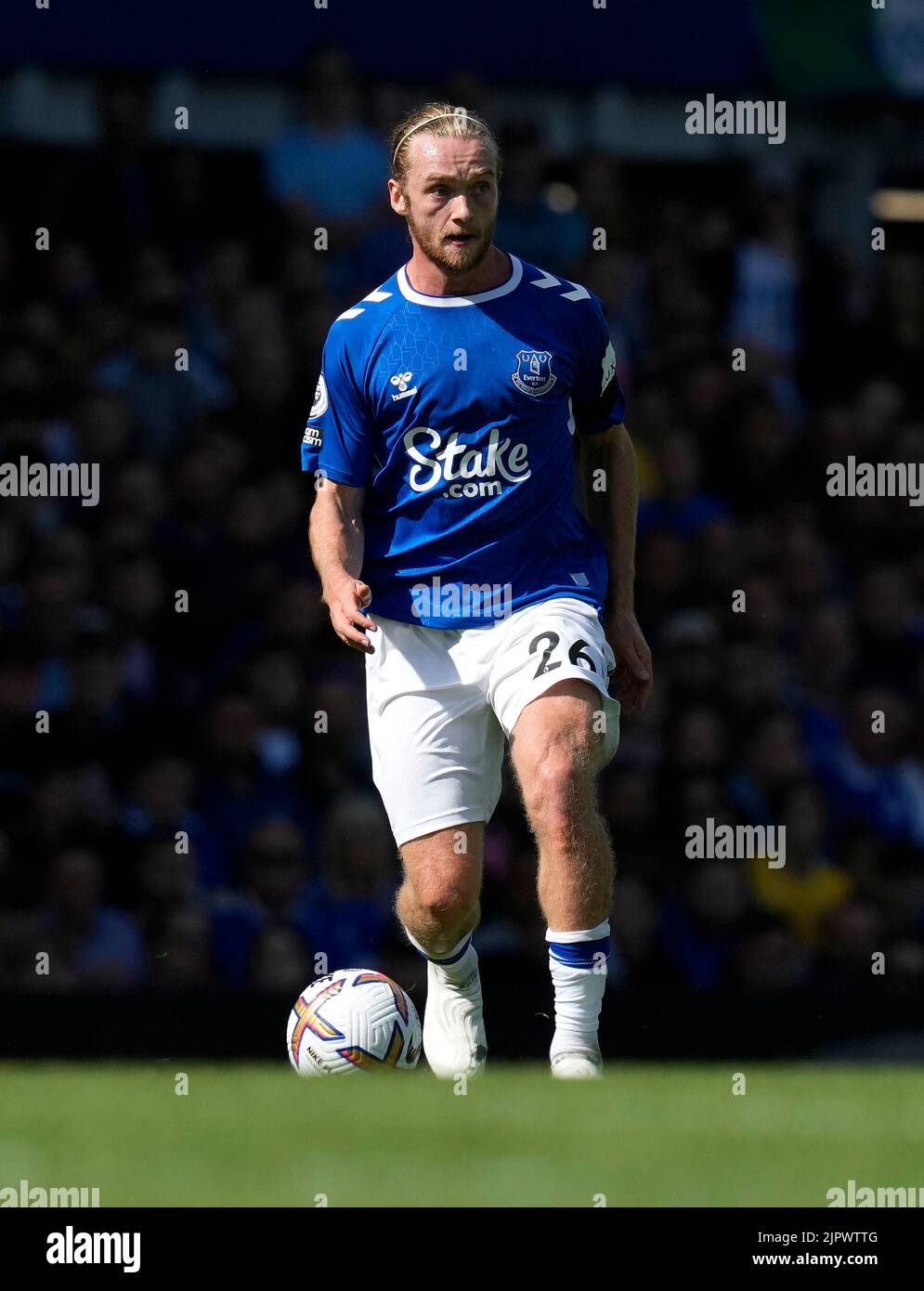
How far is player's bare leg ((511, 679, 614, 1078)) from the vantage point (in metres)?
7.01

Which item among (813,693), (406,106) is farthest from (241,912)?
(406,106)

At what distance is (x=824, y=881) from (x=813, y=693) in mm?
1220

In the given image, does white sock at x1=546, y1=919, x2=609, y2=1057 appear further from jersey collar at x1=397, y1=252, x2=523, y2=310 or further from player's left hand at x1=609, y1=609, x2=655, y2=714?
jersey collar at x1=397, y1=252, x2=523, y2=310

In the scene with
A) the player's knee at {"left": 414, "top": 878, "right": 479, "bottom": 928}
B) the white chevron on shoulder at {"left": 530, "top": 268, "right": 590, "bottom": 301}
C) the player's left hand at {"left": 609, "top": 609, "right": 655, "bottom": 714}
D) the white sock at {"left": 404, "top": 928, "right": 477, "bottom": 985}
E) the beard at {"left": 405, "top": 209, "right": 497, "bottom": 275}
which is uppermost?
the beard at {"left": 405, "top": 209, "right": 497, "bottom": 275}

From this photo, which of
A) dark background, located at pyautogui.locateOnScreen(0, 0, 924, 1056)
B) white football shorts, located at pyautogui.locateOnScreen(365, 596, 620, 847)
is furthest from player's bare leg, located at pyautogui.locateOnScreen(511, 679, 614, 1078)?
dark background, located at pyautogui.locateOnScreen(0, 0, 924, 1056)

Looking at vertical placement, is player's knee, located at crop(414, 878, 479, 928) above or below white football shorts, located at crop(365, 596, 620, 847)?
below

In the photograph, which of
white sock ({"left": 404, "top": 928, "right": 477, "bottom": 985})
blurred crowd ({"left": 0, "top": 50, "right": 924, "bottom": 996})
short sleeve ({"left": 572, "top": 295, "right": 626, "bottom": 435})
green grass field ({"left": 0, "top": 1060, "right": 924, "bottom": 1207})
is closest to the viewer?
green grass field ({"left": 0, "top": 1060, "right": 924, "bottom": 1207})

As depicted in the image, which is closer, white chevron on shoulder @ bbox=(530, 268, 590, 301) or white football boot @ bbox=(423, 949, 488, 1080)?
white chevron on shoulder @ bbox=(530, 268, 590, 301)

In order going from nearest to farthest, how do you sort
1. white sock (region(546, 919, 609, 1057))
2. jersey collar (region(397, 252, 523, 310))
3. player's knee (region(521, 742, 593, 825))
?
1. player's knee (region(521, 742, 593, 825))
2. white sock (region(546, 919, 609, 1057))
3. jersey collar (region(397, 252, 523, 310))

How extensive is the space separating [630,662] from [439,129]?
1729mm

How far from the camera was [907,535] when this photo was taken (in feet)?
46.0

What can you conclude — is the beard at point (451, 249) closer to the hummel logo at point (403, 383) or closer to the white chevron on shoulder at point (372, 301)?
the white chevron on shoulder at point (372, 301)

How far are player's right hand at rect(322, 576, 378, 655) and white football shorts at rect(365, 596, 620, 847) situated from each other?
0.40 m

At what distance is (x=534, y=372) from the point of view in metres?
7.35
